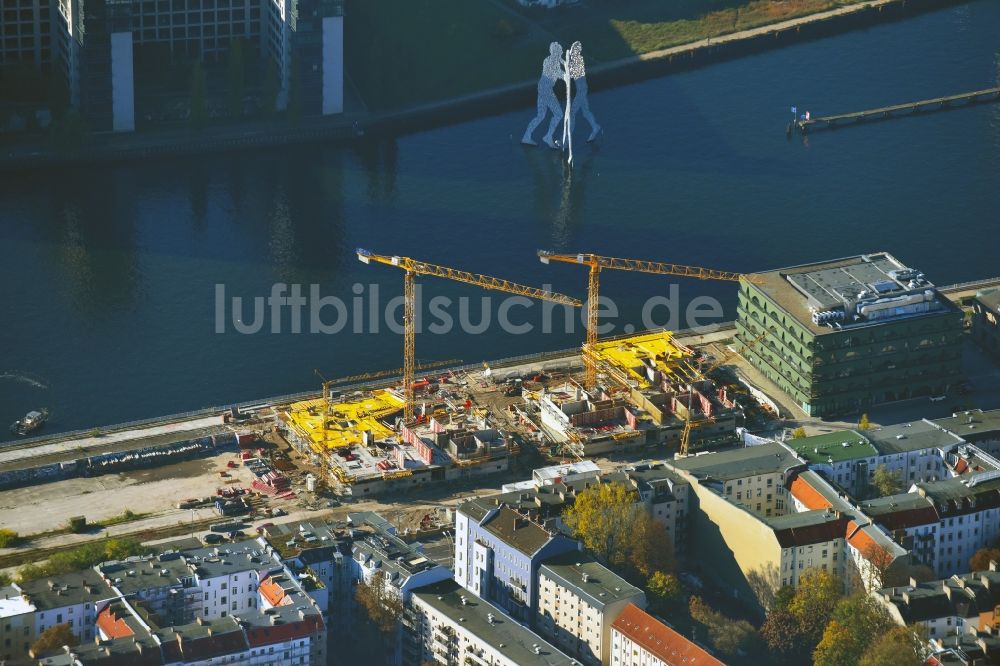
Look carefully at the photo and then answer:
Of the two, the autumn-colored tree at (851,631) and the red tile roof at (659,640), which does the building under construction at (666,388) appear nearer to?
the autumn-colored tree at (851,631)

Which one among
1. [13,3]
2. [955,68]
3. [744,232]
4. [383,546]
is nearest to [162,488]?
[383,546]

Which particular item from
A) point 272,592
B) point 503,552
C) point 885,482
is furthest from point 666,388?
point 272,592

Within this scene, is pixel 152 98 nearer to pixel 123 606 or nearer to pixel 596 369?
pixel 596 369

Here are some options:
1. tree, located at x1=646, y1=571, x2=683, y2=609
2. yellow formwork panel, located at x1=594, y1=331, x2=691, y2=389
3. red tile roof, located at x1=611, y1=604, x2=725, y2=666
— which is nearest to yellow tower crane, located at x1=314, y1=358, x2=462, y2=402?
yellow formwork panel, located at x1=594, y1=331, x2=691, y2=389

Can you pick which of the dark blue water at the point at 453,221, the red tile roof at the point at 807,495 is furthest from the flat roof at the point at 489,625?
the dark blue water at the point at 453,221

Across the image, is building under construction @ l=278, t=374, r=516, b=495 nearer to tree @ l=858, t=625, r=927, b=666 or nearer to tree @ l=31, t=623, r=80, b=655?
tree @ l=31, t=623, r=80, b=655

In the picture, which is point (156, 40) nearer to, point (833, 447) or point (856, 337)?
point (856, 337)
